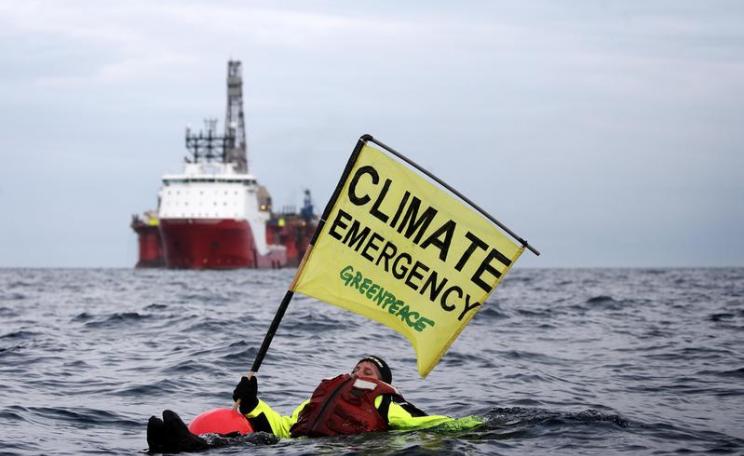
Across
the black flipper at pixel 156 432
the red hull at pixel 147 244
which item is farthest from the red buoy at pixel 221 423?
the red hull at pixel 147 244

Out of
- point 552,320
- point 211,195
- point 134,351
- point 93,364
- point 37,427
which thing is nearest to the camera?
point 37,427

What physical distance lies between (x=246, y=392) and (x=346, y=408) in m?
0.86

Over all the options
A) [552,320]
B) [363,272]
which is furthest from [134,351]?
[552,320]

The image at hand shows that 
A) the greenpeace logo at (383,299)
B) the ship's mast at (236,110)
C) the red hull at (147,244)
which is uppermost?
the ship's mast at (236,110)

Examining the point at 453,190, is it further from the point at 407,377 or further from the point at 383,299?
the point at 407,377

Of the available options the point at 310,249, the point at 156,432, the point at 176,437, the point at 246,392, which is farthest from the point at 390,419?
the point at 156,432

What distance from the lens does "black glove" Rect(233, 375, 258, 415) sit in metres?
8.45

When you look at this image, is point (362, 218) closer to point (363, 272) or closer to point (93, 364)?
point (363, 272)

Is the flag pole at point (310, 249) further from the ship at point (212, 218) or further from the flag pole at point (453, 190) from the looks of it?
the ship at point (212, 218)

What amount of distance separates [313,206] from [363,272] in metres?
105

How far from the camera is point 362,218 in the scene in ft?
28.7

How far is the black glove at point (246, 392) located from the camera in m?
8.45

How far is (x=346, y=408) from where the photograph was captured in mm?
8547

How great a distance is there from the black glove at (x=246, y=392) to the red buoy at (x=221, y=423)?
12 cm
